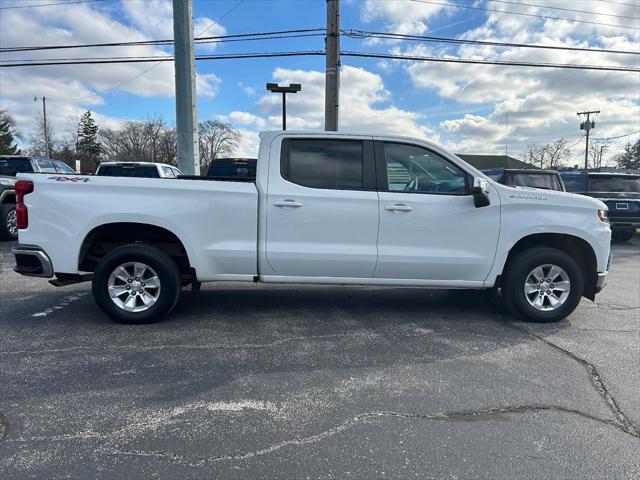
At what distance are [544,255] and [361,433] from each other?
10.7ft

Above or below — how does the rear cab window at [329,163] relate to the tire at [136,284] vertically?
above

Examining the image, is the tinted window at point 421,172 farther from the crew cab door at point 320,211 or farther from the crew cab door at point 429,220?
the crew cab door at point 320,211

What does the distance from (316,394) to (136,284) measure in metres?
2.47

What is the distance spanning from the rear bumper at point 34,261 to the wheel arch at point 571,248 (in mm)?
4870

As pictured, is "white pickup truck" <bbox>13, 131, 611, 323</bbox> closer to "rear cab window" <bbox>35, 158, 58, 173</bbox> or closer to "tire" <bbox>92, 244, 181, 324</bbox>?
"tire" <bbox>92, 244, 181, 324</bbox>

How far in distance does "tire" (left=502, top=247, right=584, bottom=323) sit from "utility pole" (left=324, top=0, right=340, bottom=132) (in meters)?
9.88

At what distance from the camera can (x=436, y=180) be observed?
495cm

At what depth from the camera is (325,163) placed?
4.92 metres

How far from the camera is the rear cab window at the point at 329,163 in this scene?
4852 mm

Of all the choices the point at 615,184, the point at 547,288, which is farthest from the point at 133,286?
the point at 615,184

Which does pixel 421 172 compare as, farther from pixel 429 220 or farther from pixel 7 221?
pixel 7 221

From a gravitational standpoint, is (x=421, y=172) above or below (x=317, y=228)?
above

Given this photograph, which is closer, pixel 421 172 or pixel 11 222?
pixel 421 172

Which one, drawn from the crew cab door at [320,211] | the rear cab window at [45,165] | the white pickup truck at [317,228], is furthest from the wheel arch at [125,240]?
the rear cab window at [45,165]
